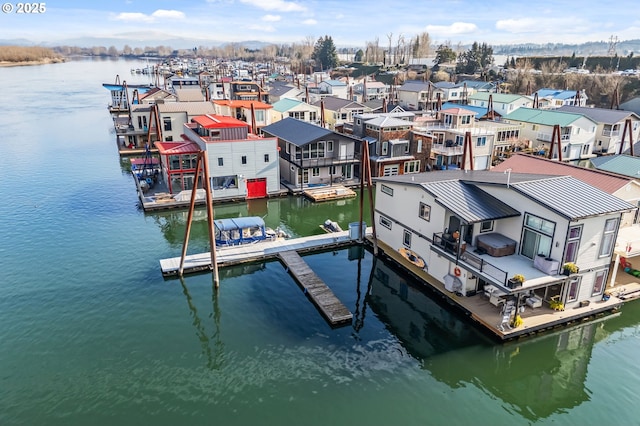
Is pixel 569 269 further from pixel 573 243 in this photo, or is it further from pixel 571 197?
pixel 571 197

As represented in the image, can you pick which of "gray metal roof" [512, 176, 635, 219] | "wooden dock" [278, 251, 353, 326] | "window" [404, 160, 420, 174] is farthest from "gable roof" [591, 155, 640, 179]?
"wooden dock" [278, 251, 353, 326]

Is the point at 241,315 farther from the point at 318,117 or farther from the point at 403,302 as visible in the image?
the point at 318,117

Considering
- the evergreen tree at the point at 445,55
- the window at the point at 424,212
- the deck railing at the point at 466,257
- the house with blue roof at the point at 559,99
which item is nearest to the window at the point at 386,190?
the window at the point at 424,212

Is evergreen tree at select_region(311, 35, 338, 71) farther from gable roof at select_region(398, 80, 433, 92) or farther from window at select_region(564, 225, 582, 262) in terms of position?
window at select_region(564, 225, 582, 262)

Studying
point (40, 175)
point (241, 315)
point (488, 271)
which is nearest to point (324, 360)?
point (241, 315)

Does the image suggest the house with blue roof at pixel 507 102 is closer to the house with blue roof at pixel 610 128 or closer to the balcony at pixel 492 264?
the house with blue roof at pixel 610 128

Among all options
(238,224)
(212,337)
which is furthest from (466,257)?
(238,224)

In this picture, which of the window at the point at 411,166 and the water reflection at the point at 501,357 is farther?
the window at the point at 411,166
